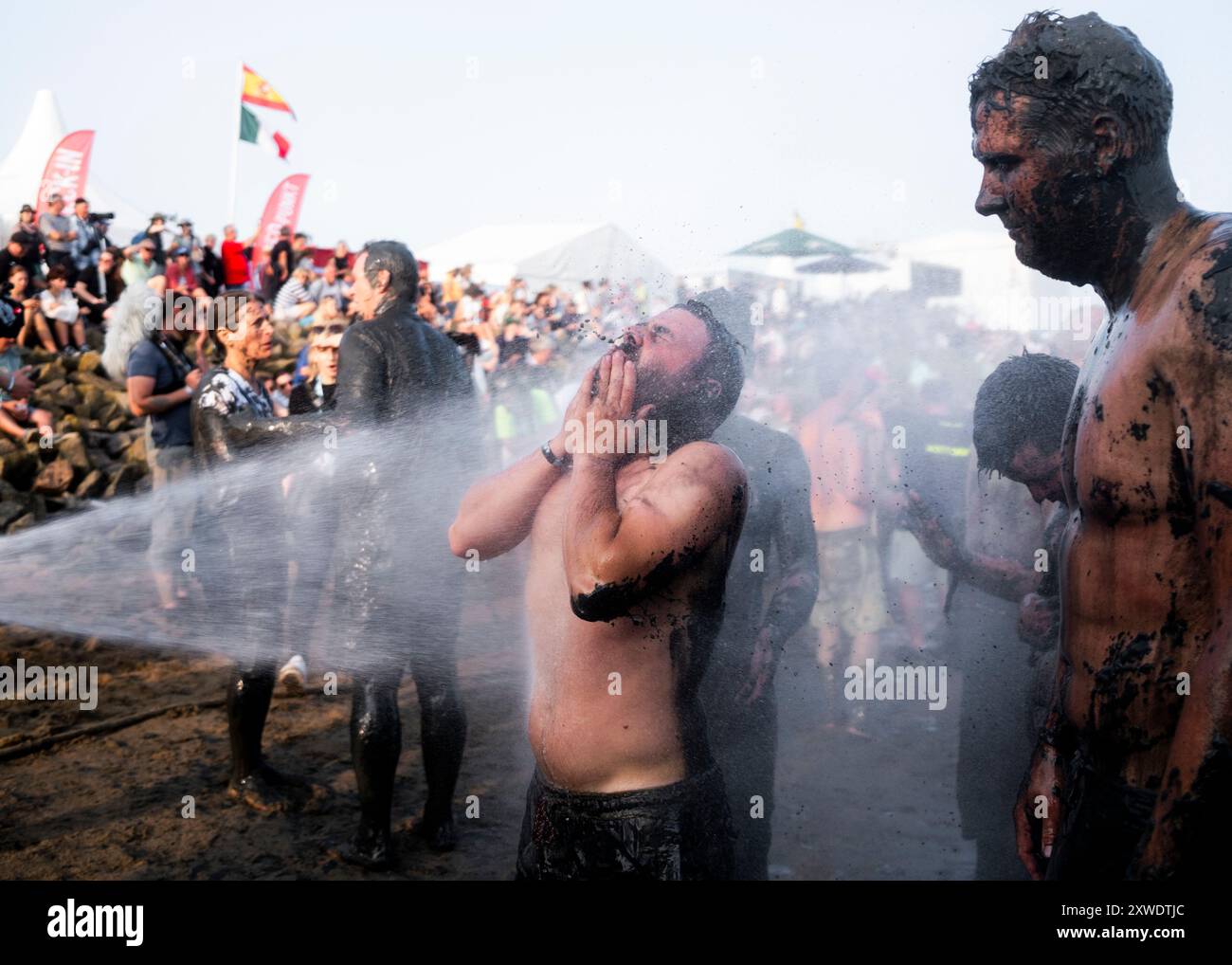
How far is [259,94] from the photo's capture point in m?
18.0

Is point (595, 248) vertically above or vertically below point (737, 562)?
above

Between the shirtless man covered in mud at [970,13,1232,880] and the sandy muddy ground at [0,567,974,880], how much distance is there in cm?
229

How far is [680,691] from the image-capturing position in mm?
2506

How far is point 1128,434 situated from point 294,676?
5.88 metres

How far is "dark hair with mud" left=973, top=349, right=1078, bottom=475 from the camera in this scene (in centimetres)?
345

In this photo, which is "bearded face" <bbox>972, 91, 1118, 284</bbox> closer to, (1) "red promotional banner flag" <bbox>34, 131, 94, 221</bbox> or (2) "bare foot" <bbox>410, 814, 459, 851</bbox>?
(2) "bare foot" <bbox>410, 814, 459, 851</bbox>

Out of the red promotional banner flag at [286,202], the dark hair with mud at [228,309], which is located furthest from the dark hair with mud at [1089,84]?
the red promotional banner flag at [286,202]

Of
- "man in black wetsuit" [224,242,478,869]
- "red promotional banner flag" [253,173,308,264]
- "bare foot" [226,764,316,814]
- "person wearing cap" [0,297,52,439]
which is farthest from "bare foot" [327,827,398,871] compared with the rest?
"red promotional banner flag" [253,173,308,264]

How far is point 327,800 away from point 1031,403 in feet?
12.1

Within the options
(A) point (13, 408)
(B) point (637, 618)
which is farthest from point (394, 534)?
(A) point (13, 408)

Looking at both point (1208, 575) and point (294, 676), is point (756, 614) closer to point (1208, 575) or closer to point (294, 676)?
point (1208, 575)

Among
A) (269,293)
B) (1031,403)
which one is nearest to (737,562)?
(1031,403)

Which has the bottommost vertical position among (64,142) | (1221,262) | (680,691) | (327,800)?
(327,800)
